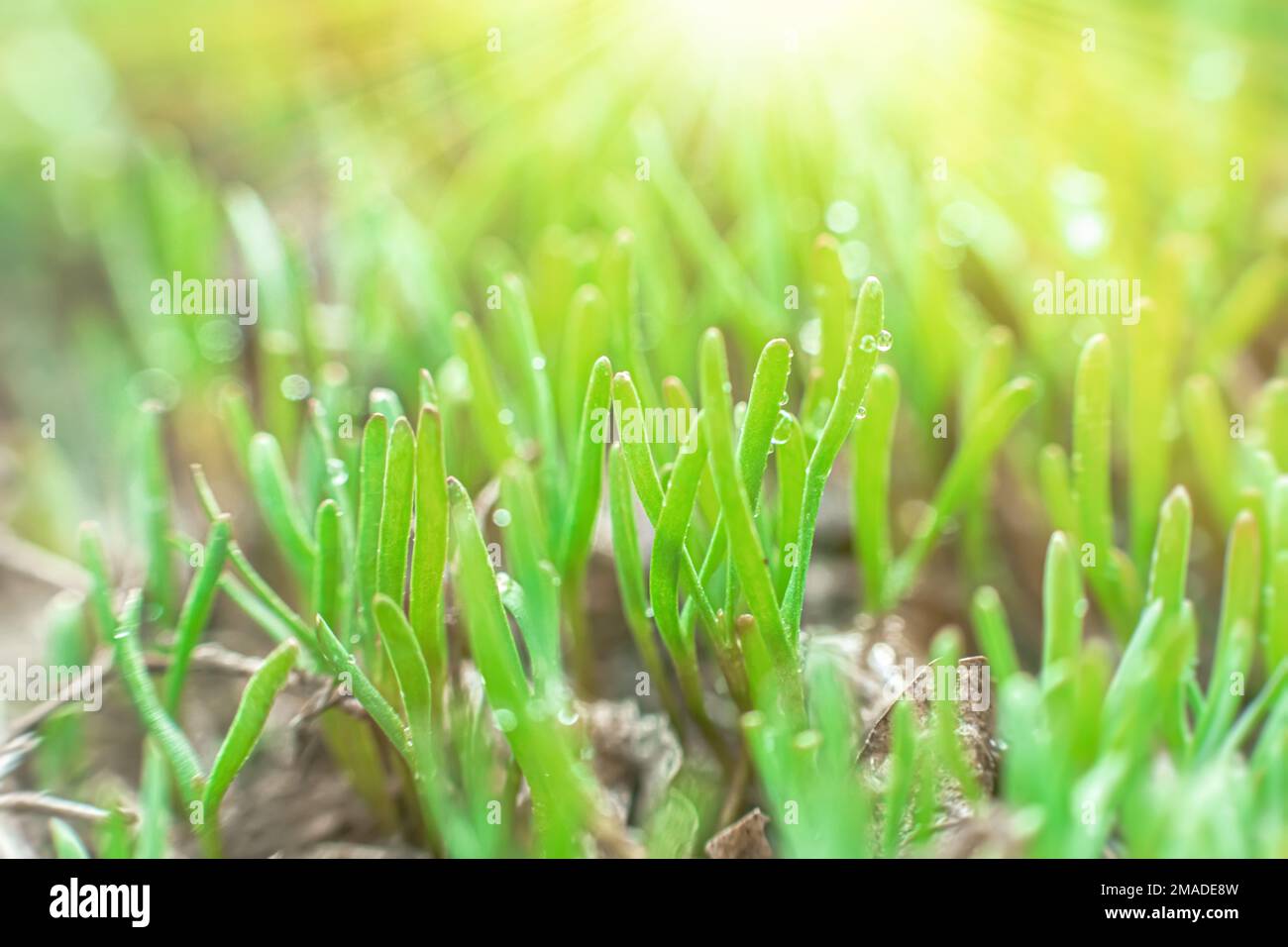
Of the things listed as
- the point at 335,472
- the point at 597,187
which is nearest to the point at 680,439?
the point at 335,472

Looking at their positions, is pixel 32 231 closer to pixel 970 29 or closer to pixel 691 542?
pixel 691 542

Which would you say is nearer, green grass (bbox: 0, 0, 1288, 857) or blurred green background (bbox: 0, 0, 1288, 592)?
green grass (bbox: 0, 0, 1288, 857)

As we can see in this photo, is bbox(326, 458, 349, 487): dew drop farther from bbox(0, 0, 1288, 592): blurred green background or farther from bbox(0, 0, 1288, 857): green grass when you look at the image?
bbox(0, 0, 1288, 592): blurred green background

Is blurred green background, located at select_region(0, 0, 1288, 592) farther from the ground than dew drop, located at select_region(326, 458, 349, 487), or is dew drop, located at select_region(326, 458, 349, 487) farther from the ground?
blurred green background, located at select_region(0, 0, 1288, 592)

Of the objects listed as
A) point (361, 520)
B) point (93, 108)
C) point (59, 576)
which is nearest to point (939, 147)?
point (361, 520)

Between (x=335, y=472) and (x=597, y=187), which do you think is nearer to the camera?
(x=335, y=472)

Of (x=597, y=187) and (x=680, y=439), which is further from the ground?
(x=597, y=187)

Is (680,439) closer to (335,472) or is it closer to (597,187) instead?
(335,472)

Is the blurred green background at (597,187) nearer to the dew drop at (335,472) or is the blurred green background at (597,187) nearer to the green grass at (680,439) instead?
the green grass at (680,439)

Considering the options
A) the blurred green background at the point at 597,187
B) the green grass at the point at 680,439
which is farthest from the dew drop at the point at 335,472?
the blurred green background at the point at 597,187

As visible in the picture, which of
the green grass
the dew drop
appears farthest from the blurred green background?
the dew drop

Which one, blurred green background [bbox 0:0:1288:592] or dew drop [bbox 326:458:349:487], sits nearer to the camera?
dew drop [bbox 326:458:349:487]
